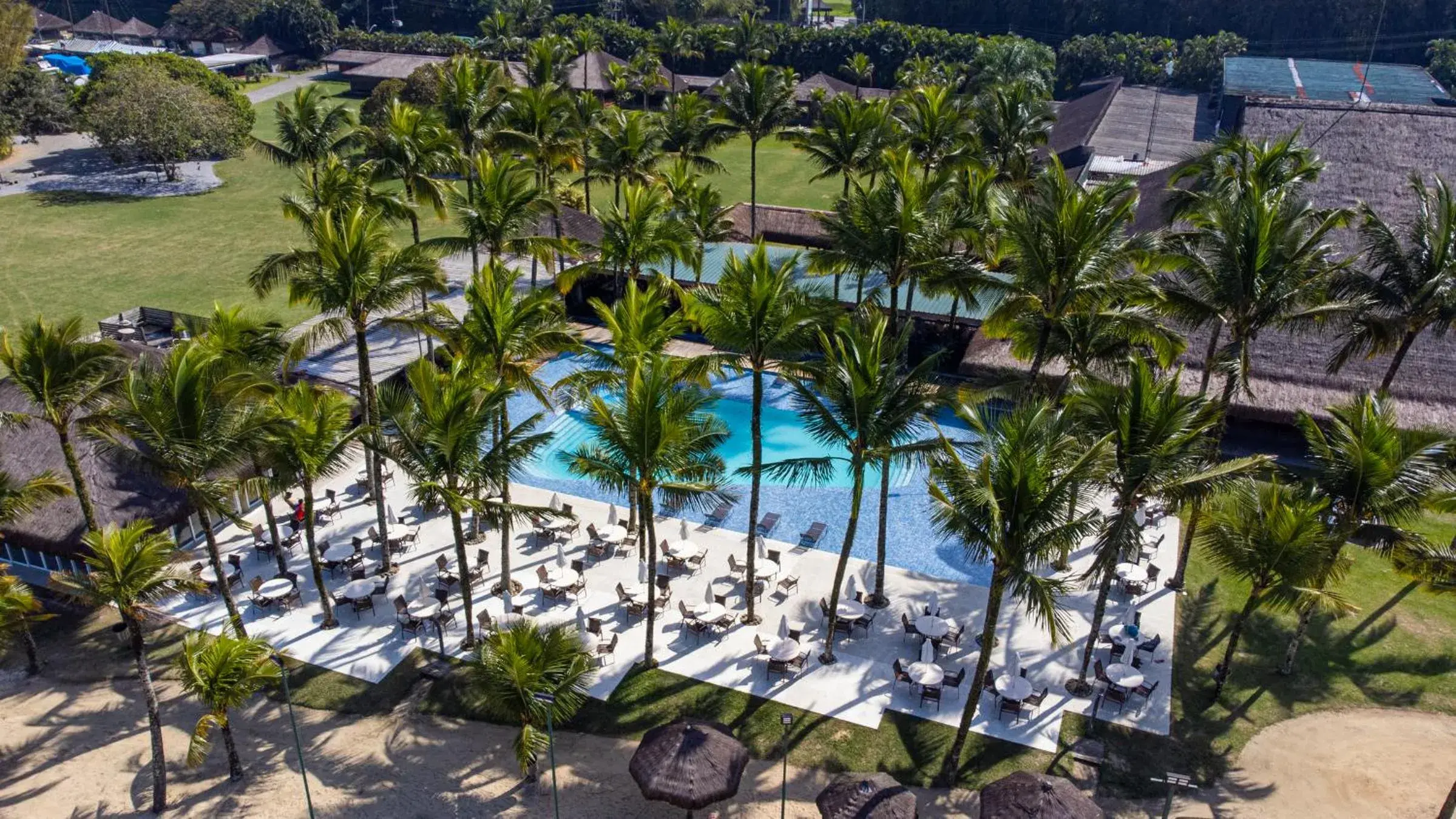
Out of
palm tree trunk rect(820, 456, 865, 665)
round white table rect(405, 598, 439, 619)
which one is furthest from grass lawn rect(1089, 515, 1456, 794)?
round white table rect(405, 598, 439, 619)

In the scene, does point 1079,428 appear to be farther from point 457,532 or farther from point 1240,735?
point 457,532

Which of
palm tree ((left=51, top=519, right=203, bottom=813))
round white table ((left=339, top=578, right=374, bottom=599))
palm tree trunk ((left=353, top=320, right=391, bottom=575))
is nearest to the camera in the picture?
palm tree ((left=51, top=519, right=203, bottom=813))

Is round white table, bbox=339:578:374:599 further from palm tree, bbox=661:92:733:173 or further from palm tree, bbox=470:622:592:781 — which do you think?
palm tree, bbox=661:92:733:173

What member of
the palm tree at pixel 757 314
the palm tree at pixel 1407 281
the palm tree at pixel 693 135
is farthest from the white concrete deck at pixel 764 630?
the palm tree at pixel 693 135

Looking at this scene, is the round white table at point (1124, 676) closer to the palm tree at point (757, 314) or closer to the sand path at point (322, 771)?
the sand path at point (322, 771)

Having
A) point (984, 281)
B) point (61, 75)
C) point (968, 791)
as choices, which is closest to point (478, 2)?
point (61, 75)

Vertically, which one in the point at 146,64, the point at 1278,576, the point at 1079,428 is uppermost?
the point at 146,64
